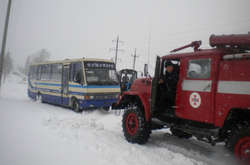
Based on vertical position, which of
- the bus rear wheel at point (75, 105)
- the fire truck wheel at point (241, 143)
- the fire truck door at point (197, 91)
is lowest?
the bus rear wheel at point (75, 105)

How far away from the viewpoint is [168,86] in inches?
221

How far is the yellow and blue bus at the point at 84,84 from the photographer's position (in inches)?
418

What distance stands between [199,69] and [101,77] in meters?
7.09

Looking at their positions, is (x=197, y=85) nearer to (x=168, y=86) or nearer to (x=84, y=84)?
(x=168, y=86)

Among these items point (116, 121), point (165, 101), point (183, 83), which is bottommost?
point (116, 121)

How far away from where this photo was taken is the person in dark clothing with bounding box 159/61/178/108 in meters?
5.57

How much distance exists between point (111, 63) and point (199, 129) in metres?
7.86

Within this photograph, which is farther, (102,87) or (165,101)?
(102,87)

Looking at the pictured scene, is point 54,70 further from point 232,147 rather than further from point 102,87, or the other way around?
point 232,147

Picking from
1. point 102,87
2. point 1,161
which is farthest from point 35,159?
point 102,87

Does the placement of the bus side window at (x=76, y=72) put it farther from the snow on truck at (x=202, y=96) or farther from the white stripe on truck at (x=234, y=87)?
the white stripe on truck at (x=234, y=87)

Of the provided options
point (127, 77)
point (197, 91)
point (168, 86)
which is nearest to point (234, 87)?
point (197, 91)

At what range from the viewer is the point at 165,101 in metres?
5.75

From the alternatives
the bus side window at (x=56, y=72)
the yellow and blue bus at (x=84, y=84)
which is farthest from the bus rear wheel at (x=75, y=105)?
the bus side window at (x=56, y=72)
